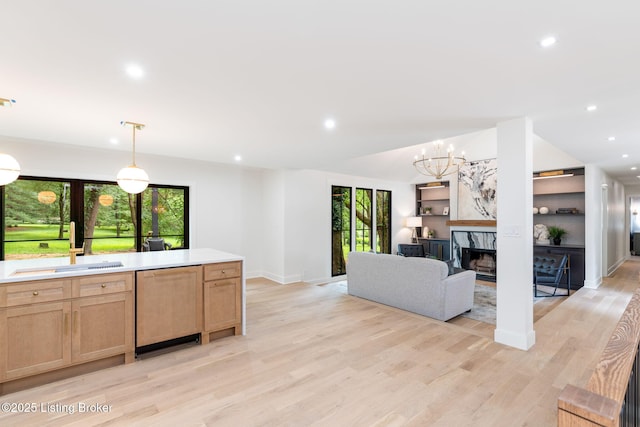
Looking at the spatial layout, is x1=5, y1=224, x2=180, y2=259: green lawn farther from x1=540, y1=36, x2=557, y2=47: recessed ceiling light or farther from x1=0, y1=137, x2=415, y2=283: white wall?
x1=540, y1=36, x2=557, y2=47: recessed ceiling light

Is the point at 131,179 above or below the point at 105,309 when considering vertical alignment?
above

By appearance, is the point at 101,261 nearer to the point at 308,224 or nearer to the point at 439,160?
the point at 308,224

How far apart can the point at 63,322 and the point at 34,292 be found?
32 cm

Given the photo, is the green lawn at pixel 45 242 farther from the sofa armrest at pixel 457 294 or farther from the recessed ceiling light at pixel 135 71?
the sofa armrest at pixel 457 294

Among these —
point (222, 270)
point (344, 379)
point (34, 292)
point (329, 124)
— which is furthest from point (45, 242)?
point (344, 379)

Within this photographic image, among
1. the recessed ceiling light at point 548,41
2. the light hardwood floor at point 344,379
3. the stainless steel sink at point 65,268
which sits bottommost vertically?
the light hardwood floor at point 344,379

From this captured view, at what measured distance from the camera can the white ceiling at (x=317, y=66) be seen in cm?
157

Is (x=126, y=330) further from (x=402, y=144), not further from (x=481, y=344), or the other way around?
(x=402, y=144)

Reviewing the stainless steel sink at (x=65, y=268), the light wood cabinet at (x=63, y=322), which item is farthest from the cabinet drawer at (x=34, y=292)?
the stainless steel sink at (x=65, y=268)

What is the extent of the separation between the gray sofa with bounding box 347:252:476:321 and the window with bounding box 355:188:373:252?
8.90ft

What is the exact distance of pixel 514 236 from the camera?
10.4ft

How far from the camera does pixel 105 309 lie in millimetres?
2754

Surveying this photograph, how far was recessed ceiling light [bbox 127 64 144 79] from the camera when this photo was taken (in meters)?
2.12

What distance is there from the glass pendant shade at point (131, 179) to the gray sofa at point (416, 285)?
332cm
